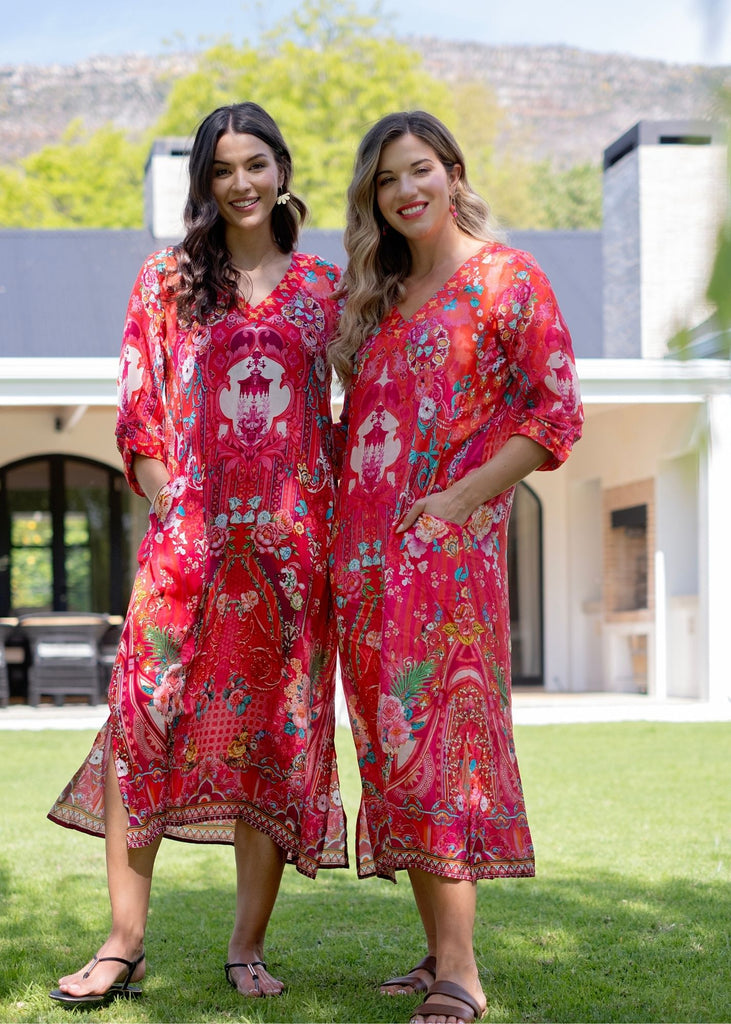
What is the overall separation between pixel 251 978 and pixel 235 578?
856 millimetres

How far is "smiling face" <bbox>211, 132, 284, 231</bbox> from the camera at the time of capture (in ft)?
9.10

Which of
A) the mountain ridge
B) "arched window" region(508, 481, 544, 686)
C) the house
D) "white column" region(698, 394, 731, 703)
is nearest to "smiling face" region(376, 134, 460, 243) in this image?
"white column" region(698, 394, 731, 703)

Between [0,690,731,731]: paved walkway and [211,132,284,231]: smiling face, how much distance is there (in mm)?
8171

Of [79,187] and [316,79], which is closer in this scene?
[316,79]

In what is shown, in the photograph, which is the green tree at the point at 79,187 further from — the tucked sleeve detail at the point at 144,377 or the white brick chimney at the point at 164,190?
the tucked sleeve detail at the point at 144,377

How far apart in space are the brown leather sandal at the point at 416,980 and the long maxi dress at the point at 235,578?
28 centimetres

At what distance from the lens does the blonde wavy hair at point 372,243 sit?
106 inches

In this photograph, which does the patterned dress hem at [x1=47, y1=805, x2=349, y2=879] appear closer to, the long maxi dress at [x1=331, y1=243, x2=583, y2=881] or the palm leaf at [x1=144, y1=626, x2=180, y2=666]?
the long maxi dress at [x1=331, y1=243, x2=583, y2=881]

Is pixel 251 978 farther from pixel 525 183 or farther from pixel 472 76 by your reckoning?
pixel 472 76

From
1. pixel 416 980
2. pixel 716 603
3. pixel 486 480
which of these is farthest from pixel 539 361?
pixel 716 603

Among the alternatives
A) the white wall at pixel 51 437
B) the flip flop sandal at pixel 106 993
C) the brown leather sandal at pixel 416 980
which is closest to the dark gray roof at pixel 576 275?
the white wall at pixel 51 437

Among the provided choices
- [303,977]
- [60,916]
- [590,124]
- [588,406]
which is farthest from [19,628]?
[590,124]

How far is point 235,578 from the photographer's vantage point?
2799mm

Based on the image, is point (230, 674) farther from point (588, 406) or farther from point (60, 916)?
point (588, 406)
